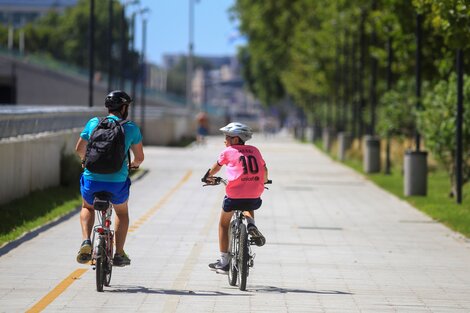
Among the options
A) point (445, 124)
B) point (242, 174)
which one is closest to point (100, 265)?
point (242, 174)

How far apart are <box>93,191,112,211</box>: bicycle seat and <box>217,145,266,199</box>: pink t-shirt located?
1222mm

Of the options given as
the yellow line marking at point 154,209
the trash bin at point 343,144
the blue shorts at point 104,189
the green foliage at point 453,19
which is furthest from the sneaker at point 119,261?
the trash bin at point 343,144

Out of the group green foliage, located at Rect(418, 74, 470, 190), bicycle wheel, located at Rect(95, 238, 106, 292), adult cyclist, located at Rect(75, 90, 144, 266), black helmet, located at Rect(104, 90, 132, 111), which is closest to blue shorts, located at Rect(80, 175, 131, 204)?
adult cyclist, located at Rect(75, 90, 144, 266)

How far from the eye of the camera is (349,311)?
12.4m

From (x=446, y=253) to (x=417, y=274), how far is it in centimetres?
274

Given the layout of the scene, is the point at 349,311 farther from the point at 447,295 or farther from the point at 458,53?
the point at 458,53

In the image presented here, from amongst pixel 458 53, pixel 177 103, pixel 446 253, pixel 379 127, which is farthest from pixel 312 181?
pixel 177 103

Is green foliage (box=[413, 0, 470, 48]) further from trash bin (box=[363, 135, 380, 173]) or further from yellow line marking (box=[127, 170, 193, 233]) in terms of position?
trash bin (box=[363, 135, 380, 173])

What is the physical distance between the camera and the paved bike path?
12828 mm

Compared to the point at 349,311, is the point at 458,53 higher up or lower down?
higher up

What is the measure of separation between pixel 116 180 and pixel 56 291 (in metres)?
1.18

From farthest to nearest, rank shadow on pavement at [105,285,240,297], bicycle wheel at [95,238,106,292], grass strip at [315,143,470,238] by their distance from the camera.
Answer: grass strip at [315,143,470,238] < shadow on pavement at [105,285,240,297] < bicycle wheel at [95,238,106,292]

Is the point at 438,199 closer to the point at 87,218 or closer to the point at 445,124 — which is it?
the point at 445,124

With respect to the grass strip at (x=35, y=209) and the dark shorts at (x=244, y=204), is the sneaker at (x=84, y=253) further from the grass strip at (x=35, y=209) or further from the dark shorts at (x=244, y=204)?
the grass strip at (x=35, y=209)
